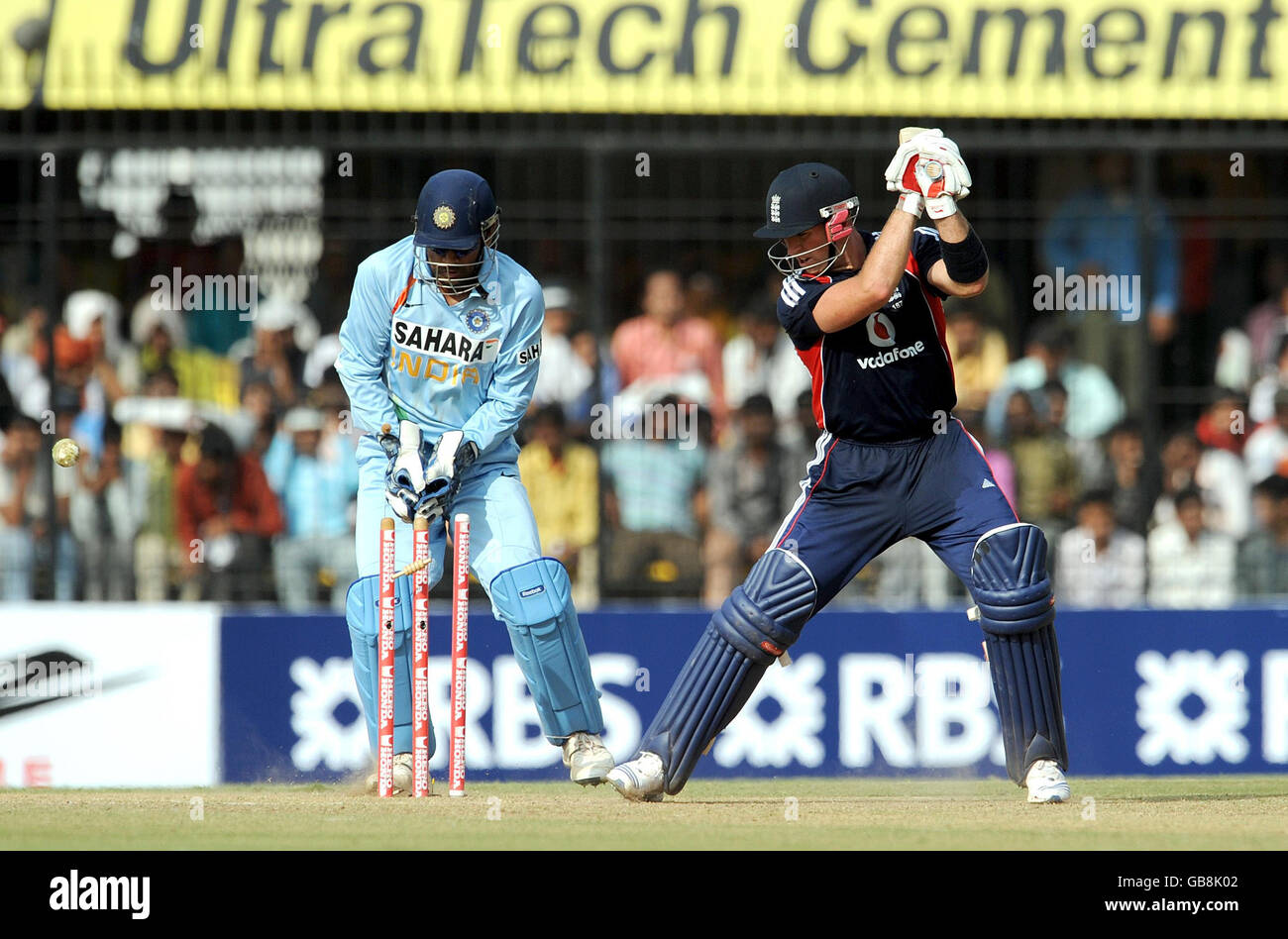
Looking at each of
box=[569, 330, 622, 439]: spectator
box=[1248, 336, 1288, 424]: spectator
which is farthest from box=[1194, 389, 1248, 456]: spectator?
box=[569, 330, 622, 439]: spectator

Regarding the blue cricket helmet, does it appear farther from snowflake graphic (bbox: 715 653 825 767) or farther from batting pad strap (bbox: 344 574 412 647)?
snowflake graphic (bbox: 715 653 825 767)

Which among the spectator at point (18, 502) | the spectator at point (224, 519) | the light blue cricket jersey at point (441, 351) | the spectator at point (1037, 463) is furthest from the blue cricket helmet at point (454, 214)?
the spectator at point (1037, 463)

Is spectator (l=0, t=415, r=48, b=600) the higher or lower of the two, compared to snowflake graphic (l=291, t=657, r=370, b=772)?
higher

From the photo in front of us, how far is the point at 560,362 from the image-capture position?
12125mm

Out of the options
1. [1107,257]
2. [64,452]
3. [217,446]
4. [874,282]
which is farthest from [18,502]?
[874,282]

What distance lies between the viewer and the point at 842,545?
7.59 m

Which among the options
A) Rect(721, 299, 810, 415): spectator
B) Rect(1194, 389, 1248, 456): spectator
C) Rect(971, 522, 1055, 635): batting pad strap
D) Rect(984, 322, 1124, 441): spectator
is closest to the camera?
Rect(971, 522, 1055, 635): batting pad strap

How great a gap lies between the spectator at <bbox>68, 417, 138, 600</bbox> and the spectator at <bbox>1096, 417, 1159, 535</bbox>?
5.21 m

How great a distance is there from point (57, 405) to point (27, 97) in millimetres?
1881

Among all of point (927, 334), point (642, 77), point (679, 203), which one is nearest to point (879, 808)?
point (927, 334)

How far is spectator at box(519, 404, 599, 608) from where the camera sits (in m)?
11.4

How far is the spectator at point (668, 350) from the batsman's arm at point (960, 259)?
4317 millimetres

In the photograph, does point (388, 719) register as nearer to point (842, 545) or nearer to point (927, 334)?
point (842, 545)

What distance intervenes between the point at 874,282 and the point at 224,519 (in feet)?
17.2
